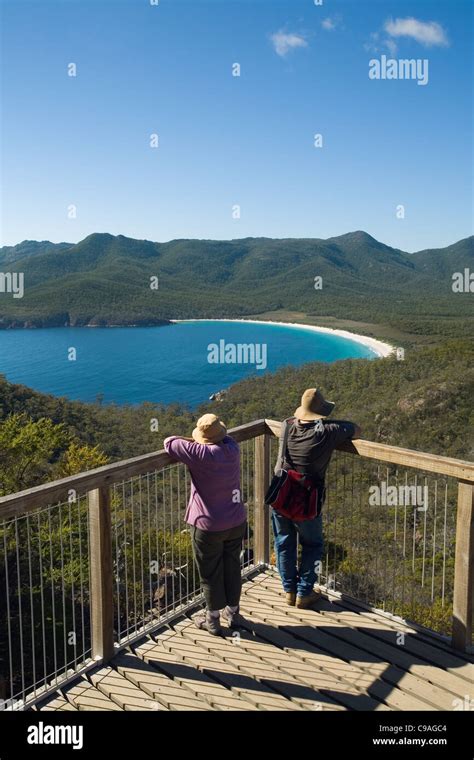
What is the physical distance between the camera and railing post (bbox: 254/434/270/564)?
13.5 feet

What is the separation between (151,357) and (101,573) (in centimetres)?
8758

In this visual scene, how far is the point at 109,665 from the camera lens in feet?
9.95

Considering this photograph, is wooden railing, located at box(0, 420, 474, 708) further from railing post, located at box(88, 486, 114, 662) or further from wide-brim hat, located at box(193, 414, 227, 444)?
wide-brim hat, located at box(193, 414, 227, 444)

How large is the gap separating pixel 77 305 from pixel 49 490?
101m

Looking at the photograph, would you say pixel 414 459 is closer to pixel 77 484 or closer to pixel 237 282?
pixel 77 484

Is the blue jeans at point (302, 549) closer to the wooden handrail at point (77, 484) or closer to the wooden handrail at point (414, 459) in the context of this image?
the wooden handrail at point (414, 459)

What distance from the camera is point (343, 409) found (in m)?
30.0

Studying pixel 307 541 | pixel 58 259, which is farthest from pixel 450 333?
pixel 58 259

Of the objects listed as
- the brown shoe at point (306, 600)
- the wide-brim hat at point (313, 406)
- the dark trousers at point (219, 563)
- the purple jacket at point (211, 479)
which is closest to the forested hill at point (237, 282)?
the brown shoe at point (306, 600)

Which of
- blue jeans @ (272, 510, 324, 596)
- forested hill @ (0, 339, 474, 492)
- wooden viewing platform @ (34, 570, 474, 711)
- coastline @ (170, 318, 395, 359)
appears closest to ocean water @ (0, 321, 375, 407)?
coastline @ (170, 318, 395, 359)

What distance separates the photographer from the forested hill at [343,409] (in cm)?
2095

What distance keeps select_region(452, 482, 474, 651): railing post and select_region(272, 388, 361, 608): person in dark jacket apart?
2.32 ft

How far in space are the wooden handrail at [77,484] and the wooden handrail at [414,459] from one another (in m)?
1.12
